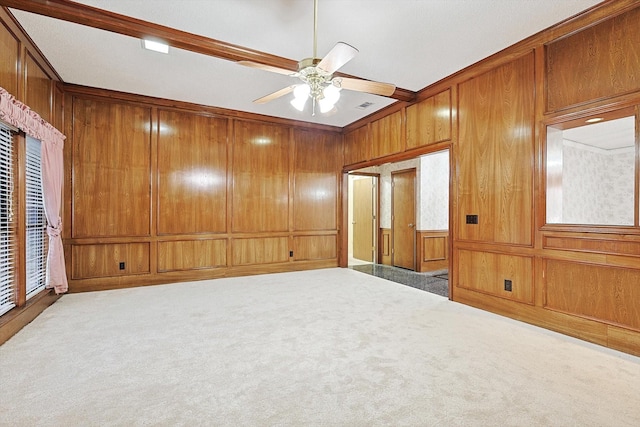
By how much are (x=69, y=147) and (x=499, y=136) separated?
581 centimetres

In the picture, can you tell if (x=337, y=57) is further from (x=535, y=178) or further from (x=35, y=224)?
(x=35, y=224)

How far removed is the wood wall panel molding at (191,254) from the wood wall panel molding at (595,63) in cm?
507

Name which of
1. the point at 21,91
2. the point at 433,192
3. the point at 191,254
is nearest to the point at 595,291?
the point at 433,192

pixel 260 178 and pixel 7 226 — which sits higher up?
pixel 260 178

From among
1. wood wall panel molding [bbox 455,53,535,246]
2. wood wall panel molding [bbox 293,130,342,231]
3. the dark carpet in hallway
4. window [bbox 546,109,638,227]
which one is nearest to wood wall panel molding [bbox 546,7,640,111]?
wood wall panel molding [bbox 455,53,535,246]

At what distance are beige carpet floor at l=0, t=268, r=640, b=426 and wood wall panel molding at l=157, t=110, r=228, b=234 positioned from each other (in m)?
1.90

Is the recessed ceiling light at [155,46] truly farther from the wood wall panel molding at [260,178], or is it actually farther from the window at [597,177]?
the window at [597,177]

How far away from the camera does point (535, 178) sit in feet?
10.6

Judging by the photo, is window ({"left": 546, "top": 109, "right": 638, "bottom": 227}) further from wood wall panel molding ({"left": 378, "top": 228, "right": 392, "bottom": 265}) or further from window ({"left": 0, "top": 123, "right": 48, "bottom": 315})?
window ({"left": 0, "top": 123, "right": 48, "bottom": 315})

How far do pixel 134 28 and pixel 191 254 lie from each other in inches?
136

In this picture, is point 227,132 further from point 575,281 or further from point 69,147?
point 575,281

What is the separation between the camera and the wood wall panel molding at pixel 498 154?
10.9 ft

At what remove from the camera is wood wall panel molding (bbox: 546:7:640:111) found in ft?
8.42

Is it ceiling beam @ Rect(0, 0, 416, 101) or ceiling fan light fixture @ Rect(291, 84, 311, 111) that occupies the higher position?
ceiling beam @ Rect(0, 0, 416, 101)
